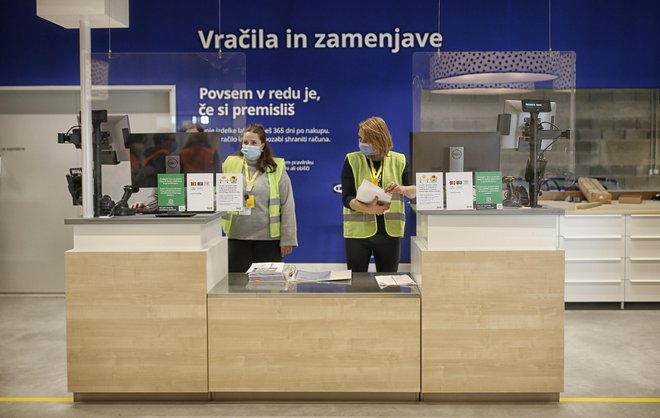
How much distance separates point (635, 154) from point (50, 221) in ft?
20.4

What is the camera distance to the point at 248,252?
4750 millimetres

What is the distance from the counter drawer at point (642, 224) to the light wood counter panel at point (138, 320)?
4093 mm

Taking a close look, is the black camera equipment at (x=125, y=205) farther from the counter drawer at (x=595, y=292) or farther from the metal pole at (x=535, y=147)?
the counter drawer at (x=595, y=292)

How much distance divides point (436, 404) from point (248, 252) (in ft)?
5.58

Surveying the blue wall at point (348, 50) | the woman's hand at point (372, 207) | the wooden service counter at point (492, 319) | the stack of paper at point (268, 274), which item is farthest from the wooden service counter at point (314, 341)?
the blue wall at point (348, 50)

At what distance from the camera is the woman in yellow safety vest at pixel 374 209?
176 inches

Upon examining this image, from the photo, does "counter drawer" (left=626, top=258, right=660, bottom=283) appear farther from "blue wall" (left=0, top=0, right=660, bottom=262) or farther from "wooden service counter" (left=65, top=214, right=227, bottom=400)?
"wooden service counter" (left=65, top=214, right=227, bottom=400)

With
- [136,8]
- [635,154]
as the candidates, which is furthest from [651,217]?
[136,8]

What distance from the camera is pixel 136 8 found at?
6766 mm

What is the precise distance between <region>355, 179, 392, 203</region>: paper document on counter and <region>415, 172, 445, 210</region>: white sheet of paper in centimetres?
34

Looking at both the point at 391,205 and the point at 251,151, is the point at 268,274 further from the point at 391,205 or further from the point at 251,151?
the point at 391,205

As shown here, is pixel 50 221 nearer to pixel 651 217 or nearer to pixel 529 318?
pixel 529 318

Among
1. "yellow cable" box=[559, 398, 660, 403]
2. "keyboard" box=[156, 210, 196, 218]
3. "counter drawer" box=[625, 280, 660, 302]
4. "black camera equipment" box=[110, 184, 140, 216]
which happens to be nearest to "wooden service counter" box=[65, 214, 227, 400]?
"keyboard" box=[156, 210, 196, 218]

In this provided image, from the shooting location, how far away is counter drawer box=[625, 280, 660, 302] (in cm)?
616
